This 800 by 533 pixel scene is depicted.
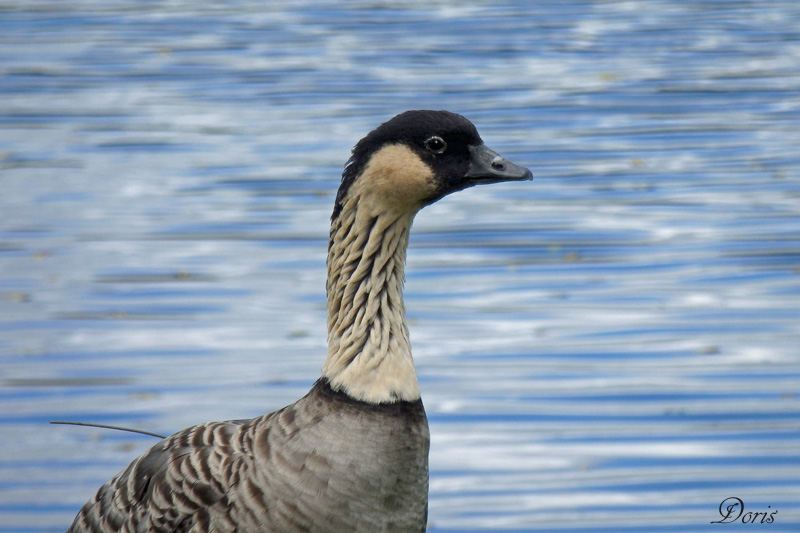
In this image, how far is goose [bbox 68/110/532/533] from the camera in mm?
3994

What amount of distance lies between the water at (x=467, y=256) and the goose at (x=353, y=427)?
→ 158 cm

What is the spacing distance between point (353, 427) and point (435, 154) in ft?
3.13

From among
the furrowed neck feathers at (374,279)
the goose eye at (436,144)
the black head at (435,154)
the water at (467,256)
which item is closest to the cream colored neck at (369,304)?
the furrowed neck feathers at (374,279)

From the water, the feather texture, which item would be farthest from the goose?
the water

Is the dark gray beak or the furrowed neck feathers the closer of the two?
the furrowed neck feathers

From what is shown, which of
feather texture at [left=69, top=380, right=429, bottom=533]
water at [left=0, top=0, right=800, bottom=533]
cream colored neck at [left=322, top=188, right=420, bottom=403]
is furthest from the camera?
water at [left=0, top=0, right=800, bottom=533]

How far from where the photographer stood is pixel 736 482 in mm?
5840

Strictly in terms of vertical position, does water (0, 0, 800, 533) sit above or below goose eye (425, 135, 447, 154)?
below

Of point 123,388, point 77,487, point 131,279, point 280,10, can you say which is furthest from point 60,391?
point 280,10

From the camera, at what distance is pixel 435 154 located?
427 centimetres

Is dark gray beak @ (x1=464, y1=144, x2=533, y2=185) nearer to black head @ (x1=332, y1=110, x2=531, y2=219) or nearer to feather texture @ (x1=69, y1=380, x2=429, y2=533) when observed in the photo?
black head @ (x1=332, y1=110, x2=531, y2=219)

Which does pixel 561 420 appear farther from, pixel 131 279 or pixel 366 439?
pixel 131 279

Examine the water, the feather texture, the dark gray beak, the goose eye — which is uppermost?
the goose eye

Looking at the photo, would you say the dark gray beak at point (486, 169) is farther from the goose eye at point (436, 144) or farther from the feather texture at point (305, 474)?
the feather texture at point (305, 474)
